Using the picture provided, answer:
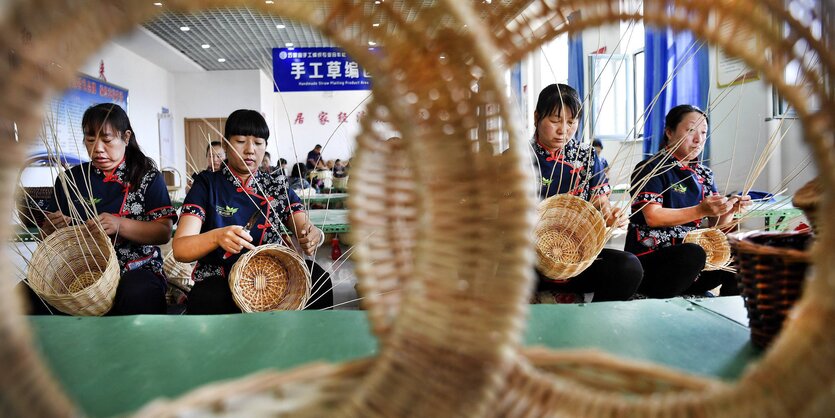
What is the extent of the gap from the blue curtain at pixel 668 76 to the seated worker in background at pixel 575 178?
254 cm

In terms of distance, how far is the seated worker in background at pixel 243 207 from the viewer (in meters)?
1.74

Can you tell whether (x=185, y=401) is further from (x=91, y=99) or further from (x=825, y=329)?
(x=91, y=99)

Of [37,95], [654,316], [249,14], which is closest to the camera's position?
[37,95]

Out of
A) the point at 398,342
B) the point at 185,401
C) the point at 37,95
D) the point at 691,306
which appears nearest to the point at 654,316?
the point at 691,306

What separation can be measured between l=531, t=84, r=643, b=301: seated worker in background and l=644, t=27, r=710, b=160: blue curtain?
100 inches

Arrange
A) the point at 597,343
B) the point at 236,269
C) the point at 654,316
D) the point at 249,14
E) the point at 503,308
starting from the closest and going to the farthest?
the point at 503,308
the point at 597,343
the point at 654,316
the point at 236,269
the point at 249,14

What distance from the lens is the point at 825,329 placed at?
1.37ft

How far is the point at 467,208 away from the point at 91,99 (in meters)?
8.11

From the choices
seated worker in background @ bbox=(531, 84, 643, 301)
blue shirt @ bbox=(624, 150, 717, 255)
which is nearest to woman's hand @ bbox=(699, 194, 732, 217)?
blue shirt @ bbox=(624, 150, 717, 255)

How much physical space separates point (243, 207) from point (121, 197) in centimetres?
48

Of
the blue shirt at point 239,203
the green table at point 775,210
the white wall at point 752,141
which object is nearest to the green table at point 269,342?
the blue shirt at point 239,203

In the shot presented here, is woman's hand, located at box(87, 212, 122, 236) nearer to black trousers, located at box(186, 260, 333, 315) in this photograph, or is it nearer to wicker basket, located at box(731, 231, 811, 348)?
black trousers, located at box(186, 260, 333, 315)

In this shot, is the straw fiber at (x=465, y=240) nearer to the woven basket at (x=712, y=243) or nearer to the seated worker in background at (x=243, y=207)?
the seated worker in background at (x=243, y=207)

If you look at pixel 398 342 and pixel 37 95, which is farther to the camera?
pixel 398 342
